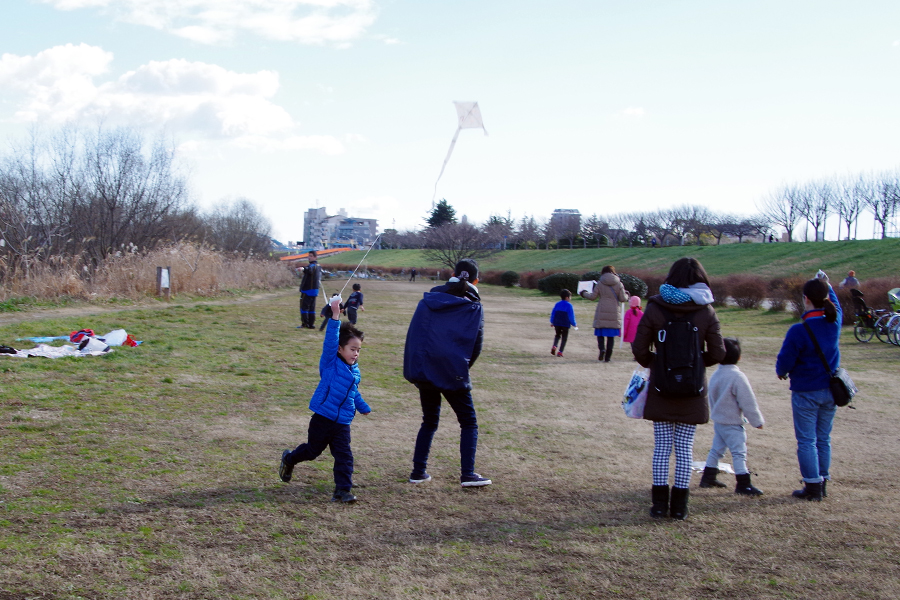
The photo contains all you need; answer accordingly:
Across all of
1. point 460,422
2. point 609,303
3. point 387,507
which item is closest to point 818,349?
point 460,422

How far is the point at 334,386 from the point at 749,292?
26.7m

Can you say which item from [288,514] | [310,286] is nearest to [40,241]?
[310,286]

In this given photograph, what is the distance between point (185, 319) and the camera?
55.3 ft

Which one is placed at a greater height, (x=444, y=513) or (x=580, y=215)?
(x=580, y=215)

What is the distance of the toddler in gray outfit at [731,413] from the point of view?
561cm

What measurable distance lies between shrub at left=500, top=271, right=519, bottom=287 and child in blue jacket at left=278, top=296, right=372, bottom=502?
164ft

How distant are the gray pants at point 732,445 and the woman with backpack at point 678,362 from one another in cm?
100

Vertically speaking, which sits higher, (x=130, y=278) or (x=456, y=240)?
(x=456, y=240)

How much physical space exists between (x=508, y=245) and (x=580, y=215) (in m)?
10.8

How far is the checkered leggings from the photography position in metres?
4.75

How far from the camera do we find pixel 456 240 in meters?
66.6

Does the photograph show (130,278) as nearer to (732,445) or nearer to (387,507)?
(387,507)

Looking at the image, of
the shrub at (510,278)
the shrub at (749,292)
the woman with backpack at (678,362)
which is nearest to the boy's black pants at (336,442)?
the woman with backpack at (678,362)

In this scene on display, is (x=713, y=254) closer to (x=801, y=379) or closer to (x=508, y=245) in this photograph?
(x=508, y=245)
